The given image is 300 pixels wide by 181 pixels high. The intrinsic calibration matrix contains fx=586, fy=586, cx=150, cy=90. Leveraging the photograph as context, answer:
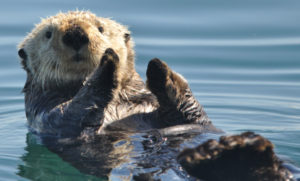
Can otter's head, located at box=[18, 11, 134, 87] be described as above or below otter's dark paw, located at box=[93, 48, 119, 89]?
above

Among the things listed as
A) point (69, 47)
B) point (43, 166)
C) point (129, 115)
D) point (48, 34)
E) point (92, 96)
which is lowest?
point (43, 166)

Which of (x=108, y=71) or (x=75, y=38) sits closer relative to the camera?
(x=108, y=71)

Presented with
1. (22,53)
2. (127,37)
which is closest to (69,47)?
(22,53)

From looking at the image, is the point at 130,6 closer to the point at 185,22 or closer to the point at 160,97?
the point at 185,22

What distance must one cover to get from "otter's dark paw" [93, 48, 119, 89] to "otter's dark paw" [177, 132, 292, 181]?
3.79ft

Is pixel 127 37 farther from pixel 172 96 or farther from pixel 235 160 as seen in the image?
pixel 235 160

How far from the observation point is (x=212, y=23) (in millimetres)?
10117

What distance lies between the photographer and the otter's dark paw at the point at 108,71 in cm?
491

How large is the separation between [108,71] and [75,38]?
482mm

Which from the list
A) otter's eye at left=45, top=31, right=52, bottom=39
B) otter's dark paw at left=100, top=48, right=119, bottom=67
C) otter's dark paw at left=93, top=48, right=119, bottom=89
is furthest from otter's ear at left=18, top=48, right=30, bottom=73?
otter's dark paw at left=100, top=48, right=119, bottom=67

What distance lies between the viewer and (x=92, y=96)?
5160 millimetres

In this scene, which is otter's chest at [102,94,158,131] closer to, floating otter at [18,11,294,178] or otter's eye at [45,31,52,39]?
floating otter at [18,11,294,178]

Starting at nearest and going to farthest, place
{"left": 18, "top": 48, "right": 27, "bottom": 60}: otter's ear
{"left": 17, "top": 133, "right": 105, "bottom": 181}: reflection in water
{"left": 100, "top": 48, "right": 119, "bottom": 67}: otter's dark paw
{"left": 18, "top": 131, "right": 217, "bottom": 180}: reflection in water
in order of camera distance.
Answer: {"left": 18, "top": 131, "right": 217, "bottom": 180}: reflection in water → {"left": 100, "top": 48, "right": 119, "bottom": 67}: otter's dark paw → {"left": 17, "top": 133, "right": 105, "bottom": 181}: reflection in water → {"left": 18, "top": 48, "right": 27, "bottom": 60}: otter's ear

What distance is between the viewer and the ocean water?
666cm
